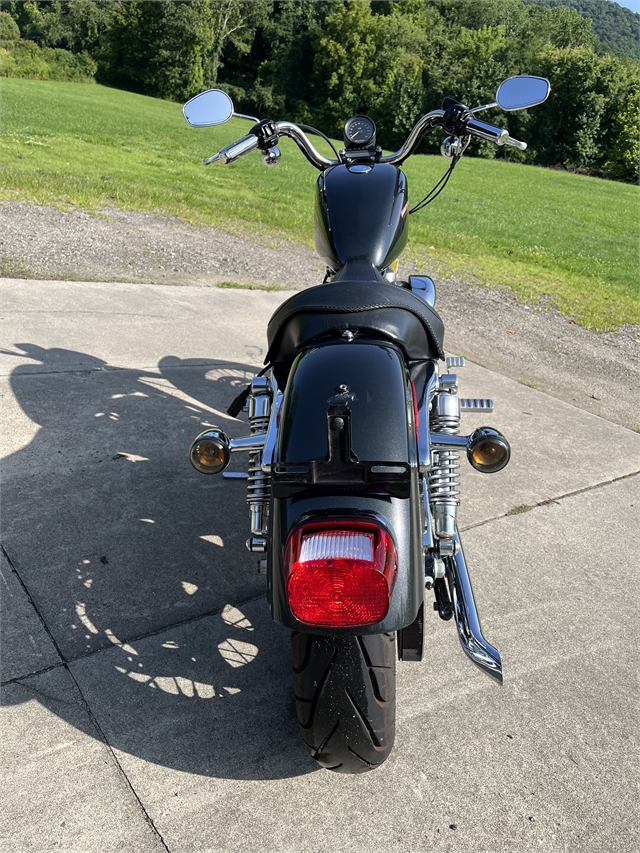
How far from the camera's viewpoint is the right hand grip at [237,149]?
3.12 m

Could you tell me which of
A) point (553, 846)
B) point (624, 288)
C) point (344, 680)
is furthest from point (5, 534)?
point (624, 288)

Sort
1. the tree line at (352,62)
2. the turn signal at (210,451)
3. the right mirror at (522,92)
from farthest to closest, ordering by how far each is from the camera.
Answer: the tree line at (352,62), the right mirror at (522,92), the turn signal at (210,451)

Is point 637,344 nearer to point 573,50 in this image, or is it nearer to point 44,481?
point 44,481

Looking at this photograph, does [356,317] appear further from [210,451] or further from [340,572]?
[340,572]

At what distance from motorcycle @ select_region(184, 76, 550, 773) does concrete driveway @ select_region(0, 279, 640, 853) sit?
0.30 metres

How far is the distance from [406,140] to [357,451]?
214cm

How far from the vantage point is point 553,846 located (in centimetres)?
190

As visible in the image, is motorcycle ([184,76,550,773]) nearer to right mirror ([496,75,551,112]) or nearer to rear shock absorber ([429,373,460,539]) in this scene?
rear shock absorber ([429,373,460,539])

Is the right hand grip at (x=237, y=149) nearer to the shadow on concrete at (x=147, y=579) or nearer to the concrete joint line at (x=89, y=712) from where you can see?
the shadow on concrete at (x=147, y=579)

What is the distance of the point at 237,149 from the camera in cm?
317

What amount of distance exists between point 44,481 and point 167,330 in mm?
2307

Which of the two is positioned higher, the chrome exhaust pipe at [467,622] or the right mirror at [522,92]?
the right mirror at [522,92]

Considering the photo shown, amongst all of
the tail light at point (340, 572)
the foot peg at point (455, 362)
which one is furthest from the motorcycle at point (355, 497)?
the foot peg at point (455, 362)

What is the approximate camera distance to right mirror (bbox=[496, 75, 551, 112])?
3086mm
